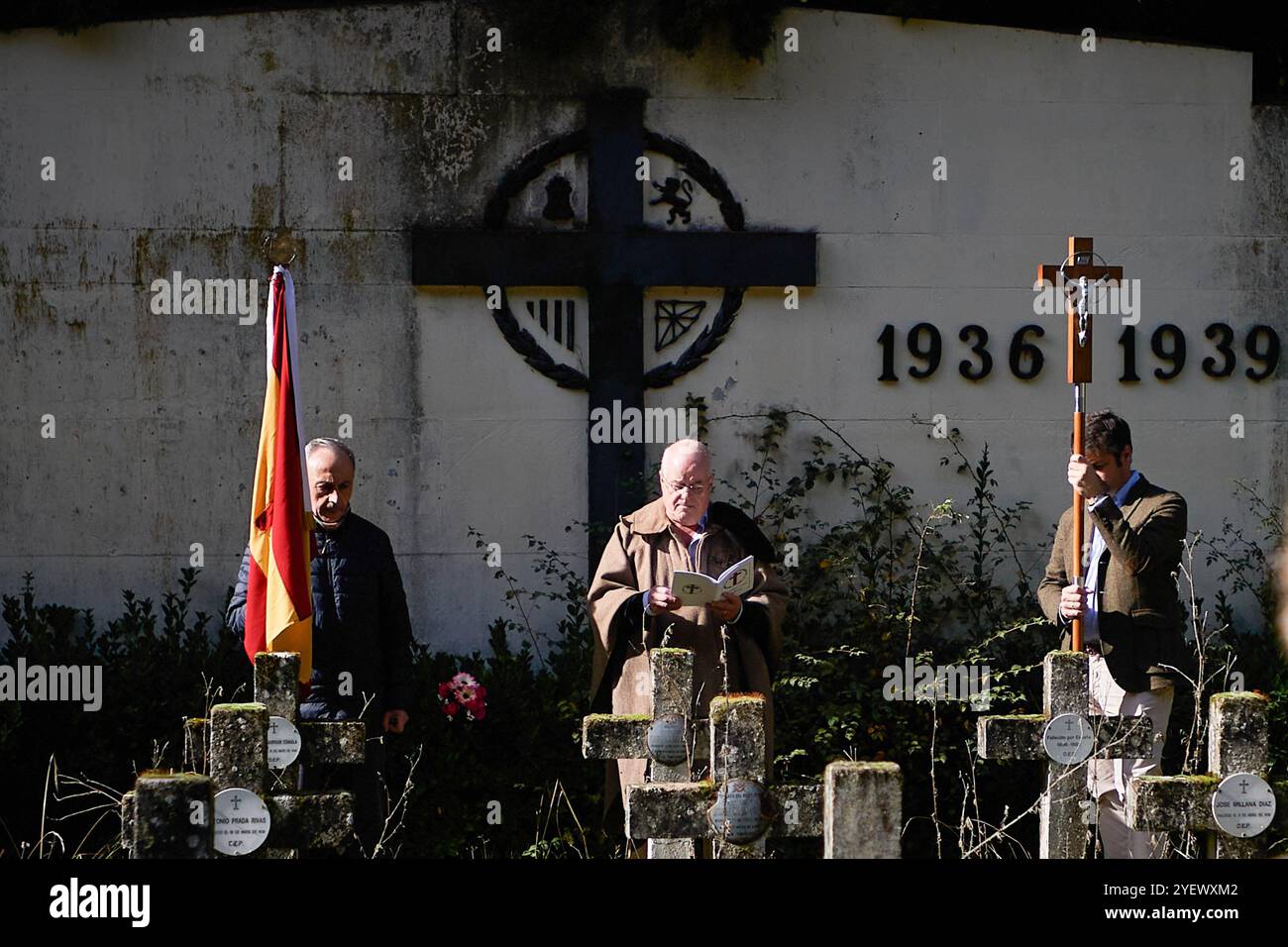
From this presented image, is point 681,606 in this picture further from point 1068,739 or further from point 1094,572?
point 1094,572

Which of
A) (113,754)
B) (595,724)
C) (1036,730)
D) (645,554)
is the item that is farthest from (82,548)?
(1036,730)

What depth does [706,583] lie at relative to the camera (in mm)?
5934

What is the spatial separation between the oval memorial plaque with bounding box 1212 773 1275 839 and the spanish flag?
312 centimetres

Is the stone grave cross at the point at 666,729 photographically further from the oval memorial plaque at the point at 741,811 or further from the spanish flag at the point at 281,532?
the spanish flag at the point at 281,532

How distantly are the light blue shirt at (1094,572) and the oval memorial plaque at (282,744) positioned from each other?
288 centimetres

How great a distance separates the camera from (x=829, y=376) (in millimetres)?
8812

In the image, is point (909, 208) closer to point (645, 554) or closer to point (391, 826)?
point (645, 554)

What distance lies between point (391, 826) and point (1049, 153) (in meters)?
4.55

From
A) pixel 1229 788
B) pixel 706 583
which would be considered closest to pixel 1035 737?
pixel 1229 788

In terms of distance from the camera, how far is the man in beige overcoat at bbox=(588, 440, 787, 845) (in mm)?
6445

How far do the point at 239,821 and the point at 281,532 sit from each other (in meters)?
1.82

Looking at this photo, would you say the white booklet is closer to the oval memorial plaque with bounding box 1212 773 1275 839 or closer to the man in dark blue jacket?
the man in dark blue jacket

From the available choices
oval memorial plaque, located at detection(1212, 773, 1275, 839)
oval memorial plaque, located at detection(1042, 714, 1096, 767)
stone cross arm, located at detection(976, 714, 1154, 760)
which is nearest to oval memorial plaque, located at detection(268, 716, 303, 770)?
stone cross arm, located at detection(976, 714, 1154, 760)

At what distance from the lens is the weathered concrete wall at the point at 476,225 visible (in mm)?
8617
